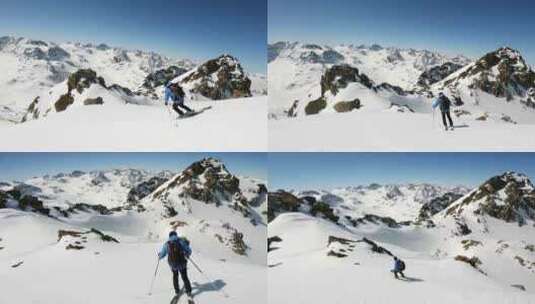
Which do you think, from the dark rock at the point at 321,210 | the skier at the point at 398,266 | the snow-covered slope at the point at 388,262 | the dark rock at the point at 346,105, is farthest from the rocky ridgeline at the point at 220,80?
the skier at the point at 398,266

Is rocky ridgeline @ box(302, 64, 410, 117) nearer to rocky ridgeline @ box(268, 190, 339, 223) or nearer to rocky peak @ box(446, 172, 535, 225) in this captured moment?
rocky peak @ box(446, 172, 535, 225)

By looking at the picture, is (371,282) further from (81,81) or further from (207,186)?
(207,186)

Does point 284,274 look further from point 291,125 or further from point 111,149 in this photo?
point 111,149

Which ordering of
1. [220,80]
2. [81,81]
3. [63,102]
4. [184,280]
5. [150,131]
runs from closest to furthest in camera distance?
[184,280] → [150,131] → [81,81] → [63,102] → [220,80]

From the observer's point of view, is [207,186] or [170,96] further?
[207,186]

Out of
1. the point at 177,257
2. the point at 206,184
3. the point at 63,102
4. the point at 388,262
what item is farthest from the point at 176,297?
the point at 206,184

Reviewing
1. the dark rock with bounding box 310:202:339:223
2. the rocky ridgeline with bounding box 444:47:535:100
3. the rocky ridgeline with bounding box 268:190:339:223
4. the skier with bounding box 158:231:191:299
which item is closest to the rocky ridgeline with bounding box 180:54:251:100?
the rocky ridgeline with bounding box 268:190:339:223
